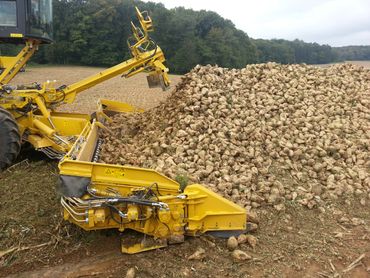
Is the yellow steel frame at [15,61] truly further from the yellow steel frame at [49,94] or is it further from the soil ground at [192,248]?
the soil ground at [192,248]

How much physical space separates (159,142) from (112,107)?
2.36m

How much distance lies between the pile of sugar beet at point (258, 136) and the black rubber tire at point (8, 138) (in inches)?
48.6

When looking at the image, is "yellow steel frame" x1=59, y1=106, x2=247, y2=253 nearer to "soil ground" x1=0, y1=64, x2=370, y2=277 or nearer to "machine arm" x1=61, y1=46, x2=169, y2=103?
"soil ground" x1=0, y1=64, x2=370, y2=277

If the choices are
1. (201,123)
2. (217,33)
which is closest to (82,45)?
(217,33)

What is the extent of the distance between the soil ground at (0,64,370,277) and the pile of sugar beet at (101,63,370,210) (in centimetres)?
35

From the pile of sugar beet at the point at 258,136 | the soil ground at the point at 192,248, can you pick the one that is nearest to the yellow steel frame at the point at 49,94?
the pile of sugar beet at the point at 258,136

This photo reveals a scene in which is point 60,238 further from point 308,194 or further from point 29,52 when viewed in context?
point 29,52

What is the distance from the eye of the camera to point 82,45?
126 ft

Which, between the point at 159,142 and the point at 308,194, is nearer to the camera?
the point at 308,194


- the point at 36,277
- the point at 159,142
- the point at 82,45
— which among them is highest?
the point at 82,45

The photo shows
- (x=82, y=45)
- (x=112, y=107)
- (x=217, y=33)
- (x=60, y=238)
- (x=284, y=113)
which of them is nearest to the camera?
(x=60, y=238)

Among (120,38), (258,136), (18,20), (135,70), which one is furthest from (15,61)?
(120,38)

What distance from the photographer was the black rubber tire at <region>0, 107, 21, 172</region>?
5.70 m

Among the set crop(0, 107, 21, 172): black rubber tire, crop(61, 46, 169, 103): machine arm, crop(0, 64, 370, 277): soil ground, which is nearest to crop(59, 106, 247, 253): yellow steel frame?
crop(0, 64, 370, 277): soil ground
